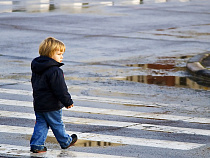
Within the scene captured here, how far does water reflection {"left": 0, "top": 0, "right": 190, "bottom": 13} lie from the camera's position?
29.2m

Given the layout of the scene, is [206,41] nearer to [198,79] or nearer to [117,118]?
[198,79]

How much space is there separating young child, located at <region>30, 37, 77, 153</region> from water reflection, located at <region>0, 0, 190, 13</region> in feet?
70.3

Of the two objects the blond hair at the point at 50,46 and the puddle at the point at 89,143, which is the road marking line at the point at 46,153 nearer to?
the puddle at the point at 89,143

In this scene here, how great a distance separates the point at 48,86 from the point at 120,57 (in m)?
9.05

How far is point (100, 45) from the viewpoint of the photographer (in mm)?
18031

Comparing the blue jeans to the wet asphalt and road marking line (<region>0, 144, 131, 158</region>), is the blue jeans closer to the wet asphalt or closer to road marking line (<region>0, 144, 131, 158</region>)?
road marking line (<region>0, 144, 131, 158</region>)

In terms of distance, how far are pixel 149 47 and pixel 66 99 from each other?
36.6 ft

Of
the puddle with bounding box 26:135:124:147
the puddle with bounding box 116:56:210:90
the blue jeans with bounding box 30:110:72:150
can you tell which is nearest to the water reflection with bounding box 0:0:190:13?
the puddle with bounding box 116:56:210:90

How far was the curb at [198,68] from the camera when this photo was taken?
1328cm

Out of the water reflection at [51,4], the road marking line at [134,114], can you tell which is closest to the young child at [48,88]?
the road marking line at [134,114]

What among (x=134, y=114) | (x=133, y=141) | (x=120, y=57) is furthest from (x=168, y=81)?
(x=133, y=141)

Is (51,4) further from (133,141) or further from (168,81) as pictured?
(133,141)

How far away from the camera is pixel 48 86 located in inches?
275

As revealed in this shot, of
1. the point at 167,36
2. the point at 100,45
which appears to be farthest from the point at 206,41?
the point at 100,45
